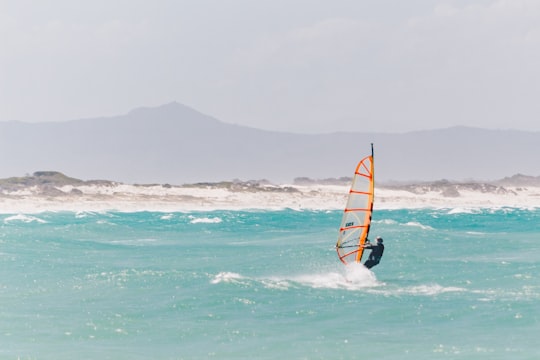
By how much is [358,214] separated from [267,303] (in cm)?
545


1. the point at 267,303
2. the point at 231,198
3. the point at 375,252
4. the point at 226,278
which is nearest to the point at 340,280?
the point at 375,252

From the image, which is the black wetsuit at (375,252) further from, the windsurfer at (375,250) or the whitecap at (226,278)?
the whitecap at (226,278)

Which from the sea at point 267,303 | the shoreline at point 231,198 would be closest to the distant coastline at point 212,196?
the shoreline at point 231,198

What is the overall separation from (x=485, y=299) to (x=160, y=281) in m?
11.1

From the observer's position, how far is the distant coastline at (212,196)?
344 feet

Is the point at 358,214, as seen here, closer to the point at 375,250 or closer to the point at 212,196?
the point at 375,250

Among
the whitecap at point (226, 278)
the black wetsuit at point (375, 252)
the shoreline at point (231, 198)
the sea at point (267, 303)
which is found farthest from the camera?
the shoreline at point (231, 198)

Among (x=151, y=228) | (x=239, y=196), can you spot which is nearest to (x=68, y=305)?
(x=151, y=228)

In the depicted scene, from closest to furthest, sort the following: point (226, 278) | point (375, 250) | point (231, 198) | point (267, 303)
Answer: point (267, 303)
point (375, 250)
point (226, 278)
point (231, 198)

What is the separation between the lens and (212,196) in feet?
394

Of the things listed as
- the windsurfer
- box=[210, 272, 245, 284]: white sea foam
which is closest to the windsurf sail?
the windsurfer

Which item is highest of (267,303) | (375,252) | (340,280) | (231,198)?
(375,252)

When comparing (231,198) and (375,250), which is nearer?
(375,250)

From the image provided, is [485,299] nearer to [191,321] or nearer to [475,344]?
[475,344]
